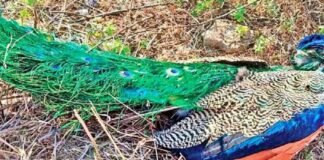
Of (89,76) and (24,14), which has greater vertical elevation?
(24,14)

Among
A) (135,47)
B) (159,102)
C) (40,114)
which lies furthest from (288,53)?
(40,114)

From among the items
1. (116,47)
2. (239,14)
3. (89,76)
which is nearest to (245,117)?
(89,76)

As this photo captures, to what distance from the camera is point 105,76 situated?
2631 mm

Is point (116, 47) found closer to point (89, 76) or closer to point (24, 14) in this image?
point (24, 14)

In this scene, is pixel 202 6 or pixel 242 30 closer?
pixel 242 30

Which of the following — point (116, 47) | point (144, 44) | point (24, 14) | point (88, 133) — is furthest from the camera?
point (144, 44)

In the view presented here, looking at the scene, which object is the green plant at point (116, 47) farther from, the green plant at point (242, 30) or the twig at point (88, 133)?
the twig at point (88, 133)

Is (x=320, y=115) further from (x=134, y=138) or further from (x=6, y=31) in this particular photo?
(x=6, y=31)

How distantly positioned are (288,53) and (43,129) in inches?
64.2

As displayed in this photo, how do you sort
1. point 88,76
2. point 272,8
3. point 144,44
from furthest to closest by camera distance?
point 272,8 < point 144,44 < point 88,76

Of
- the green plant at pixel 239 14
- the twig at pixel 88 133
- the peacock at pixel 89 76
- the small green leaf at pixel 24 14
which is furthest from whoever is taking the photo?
the green plant at pixel 239 14

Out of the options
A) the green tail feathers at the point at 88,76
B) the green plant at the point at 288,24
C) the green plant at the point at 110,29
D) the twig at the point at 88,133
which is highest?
the green plant at the point at 288,24

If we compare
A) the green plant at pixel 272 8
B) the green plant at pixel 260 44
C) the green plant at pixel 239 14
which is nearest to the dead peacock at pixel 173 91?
the green plant at pixel 260 44

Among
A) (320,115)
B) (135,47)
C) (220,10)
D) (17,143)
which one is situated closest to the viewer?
(17,143)
